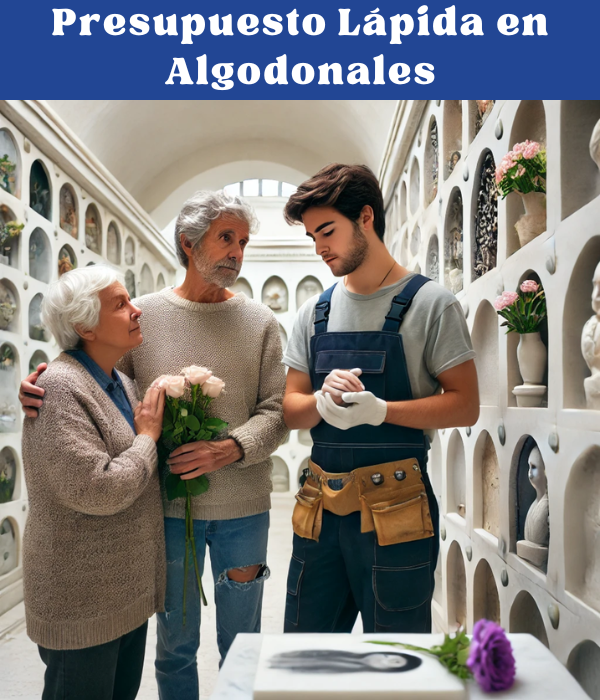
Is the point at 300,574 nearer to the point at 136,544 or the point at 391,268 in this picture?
the point at 136,544

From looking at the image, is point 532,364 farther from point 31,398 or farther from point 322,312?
point 31,398

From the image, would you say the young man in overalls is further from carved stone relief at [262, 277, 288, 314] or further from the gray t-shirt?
carved stone relief at [262, 277, 288, 314]

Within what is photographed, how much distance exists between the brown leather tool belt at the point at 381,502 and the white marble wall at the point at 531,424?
1.14ft

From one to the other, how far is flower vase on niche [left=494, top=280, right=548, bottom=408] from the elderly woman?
1036 millimetres

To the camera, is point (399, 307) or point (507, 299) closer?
point (399, 307)

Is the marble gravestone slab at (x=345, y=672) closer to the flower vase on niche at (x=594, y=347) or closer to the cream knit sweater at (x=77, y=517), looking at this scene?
the cream knit sweater at (x=77, y=517)

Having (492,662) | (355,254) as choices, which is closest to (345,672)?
(492,662)

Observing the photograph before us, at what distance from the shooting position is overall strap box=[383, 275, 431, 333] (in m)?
1.60

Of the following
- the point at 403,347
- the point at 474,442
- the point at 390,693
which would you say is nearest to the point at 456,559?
the point at 474,442

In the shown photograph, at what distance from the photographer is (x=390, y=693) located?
35.2 inches

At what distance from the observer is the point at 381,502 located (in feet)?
5.05

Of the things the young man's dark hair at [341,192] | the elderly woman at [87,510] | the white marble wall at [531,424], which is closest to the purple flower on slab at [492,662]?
the white marble wall at [531,424]

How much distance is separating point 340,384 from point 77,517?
69 centimetres

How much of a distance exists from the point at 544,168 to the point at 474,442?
3.53 feet
